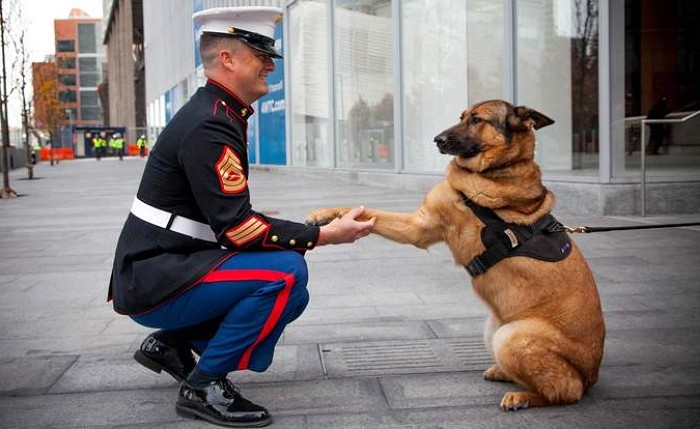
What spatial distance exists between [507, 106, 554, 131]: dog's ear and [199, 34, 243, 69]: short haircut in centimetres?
135

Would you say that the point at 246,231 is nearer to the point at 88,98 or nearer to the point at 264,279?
the point at 264,279

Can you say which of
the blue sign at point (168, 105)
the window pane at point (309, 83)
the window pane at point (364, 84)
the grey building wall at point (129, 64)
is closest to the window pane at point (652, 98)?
the window pane at point (364, 84)

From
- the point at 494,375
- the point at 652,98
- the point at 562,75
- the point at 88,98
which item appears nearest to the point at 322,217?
the point at 494,375

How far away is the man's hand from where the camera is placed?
3555 mm

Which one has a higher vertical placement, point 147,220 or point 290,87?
point 290,87

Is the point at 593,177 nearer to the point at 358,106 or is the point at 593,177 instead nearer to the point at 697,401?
the point at 697,401

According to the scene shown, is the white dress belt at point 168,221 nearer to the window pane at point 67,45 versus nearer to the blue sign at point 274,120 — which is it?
the blue sign at point 274,120

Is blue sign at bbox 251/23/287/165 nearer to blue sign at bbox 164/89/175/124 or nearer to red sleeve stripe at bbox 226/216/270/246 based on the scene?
red sleeve stripe at bbox 226/216/270/246

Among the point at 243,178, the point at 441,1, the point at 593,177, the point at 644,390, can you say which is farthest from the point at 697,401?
the point at 441,1

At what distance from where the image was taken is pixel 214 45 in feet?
Result: 11.7

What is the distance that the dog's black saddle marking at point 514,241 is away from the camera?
3.60m

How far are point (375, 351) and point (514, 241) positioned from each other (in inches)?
52.6

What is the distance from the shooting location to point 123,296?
3533mm

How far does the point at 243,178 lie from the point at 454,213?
1008 millimetres
